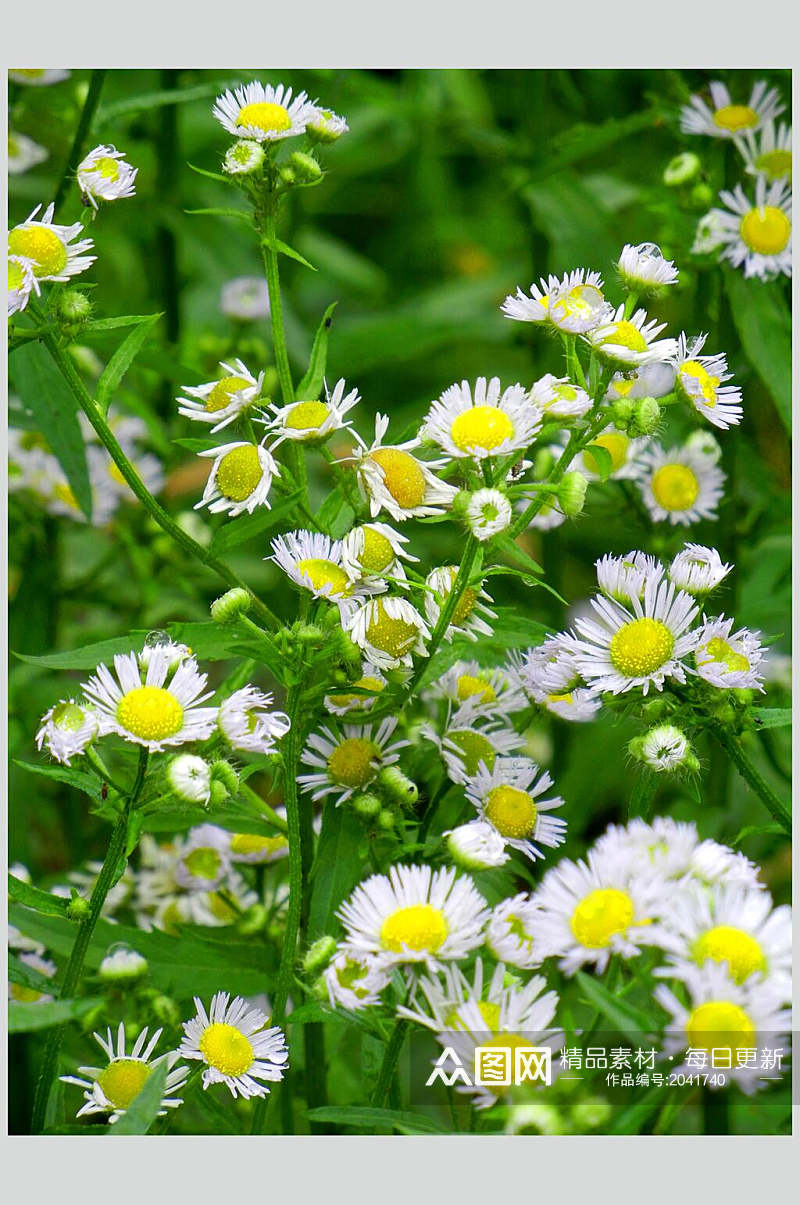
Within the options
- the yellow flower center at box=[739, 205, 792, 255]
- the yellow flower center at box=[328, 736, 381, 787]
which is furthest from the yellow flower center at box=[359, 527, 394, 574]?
the yellow flower center at box=[739, 205, 792, 255]

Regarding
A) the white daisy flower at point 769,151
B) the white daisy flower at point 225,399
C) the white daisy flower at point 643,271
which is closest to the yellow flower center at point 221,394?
the white daisy flower at point 225,399

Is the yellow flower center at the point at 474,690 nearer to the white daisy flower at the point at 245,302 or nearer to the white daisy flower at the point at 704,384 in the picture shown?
the white daisy flower at the point at 704,384

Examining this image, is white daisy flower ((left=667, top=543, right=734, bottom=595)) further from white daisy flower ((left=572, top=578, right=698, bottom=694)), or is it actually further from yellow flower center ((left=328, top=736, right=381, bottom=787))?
yellow flower center ((left=328, top=736, right=381, bottom=787))

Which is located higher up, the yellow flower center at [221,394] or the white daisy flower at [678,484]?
the white daisy flower at [678,484]

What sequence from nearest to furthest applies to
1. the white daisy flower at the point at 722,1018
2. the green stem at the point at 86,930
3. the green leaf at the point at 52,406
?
1. the white daisy flower at the point at 722,1018
2. the green stem at the point at 86,930
3. the green leaf at the point at 52,406

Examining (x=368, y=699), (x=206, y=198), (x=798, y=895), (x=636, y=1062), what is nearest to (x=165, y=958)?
(x=368, y=699)

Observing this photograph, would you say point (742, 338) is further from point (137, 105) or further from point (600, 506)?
point (137, 105)
